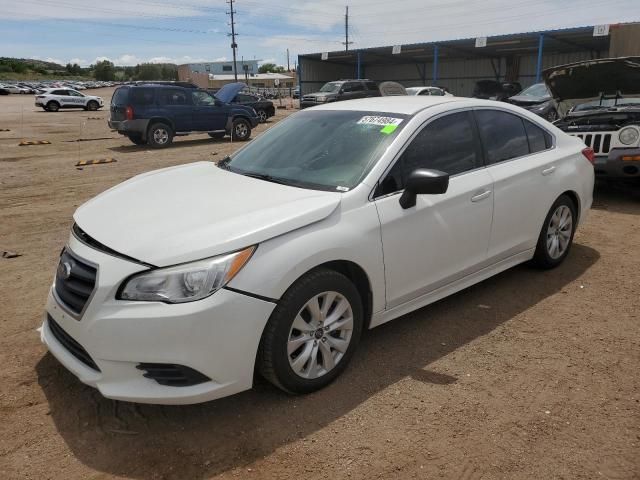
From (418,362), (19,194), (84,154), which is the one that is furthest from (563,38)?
(418,362)

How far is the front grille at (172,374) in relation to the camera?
2516 millimetres

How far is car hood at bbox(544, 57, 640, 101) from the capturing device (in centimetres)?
697

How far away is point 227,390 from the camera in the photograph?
8.63 ft

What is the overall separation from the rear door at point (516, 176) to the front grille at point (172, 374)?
8.06 ft

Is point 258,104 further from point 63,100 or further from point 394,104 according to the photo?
point 394,104

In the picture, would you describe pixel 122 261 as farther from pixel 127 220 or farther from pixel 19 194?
pixel 19 194

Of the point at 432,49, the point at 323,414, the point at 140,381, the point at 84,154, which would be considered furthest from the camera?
the point at 432,49

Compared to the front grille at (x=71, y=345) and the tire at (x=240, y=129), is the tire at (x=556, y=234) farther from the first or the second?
the tire at (x=240, y=129)

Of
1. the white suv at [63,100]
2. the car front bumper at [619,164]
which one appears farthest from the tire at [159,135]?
the white suv at [63,100]

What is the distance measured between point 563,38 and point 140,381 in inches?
1242

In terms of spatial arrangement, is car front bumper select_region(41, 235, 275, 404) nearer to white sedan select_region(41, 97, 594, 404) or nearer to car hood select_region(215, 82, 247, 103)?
white sedan select_region(41, 97, 594, 404)

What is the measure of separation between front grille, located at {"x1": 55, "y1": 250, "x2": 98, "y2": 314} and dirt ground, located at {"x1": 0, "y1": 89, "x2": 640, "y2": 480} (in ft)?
2.08

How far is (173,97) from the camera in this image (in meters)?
15.7

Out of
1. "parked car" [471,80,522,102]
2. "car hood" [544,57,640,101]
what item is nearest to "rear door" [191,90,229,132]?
"car hood" [544,57,640,101]
